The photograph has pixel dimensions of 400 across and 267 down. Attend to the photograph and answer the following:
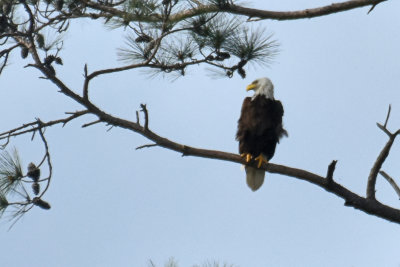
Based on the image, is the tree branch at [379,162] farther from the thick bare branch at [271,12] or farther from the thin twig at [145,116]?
the thin twig at [145,116]

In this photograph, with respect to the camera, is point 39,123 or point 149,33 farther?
point 149,33

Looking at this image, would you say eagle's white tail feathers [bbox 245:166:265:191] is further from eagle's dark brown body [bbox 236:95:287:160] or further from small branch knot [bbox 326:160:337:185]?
small branch knot [bbox 326:160:337:185]

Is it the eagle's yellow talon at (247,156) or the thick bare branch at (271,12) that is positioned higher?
the thick bare branch at (271,12)

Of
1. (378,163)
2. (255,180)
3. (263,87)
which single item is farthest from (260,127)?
(378,163)

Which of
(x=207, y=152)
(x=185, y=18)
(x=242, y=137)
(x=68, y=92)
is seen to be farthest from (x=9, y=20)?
(x=242, y=137)

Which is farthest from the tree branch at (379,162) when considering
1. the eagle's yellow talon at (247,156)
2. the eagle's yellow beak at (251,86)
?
the eagle's yellow beak at (251,86)

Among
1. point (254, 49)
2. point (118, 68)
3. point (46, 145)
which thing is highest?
point (254, 49)

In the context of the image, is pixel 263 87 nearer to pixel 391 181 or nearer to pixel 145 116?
pixel 391 181

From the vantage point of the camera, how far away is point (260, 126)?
13.1 feet

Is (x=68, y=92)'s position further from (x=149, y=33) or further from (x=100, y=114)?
(x=149, y=33)

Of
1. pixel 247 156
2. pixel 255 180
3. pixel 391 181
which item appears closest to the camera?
pixel 391 181

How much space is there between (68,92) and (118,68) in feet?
0.74

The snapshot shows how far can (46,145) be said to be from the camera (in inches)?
117

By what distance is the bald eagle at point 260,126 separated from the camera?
4.00 meters
